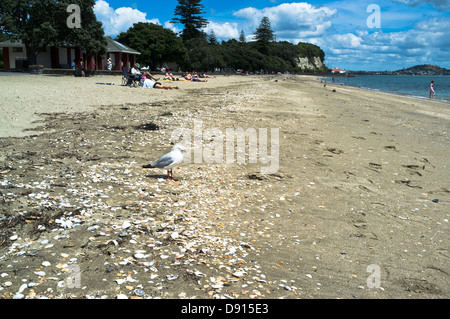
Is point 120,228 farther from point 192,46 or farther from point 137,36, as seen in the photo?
point 192,46

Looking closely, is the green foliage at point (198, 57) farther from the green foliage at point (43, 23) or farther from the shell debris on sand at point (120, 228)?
the shell debris on sand at point (120, 228)

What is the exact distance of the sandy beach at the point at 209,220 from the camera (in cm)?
404

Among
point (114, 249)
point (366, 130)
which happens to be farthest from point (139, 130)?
point (366, 130)

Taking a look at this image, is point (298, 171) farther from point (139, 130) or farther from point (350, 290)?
point (139, 130)

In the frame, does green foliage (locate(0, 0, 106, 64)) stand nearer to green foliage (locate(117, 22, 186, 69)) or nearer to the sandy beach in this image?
green foliage (locate(117, 22, 186, 69))

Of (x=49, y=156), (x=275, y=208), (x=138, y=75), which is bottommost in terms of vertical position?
(x=275, y=208)

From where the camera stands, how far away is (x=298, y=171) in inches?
344

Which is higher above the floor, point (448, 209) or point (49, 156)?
point (49, 156)

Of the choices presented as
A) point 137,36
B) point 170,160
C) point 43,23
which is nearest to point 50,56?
point 43,23

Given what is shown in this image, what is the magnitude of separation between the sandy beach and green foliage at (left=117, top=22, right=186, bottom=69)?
55.2 m

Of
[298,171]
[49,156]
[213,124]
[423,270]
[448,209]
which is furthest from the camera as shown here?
[213,124]

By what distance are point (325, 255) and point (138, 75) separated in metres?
24.5

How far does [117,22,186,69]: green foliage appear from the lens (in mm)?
61938

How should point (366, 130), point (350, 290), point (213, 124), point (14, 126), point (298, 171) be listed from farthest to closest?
point (366, 130), point (213, 124), point (14, 126), point (298, 171), point (350, 290)
